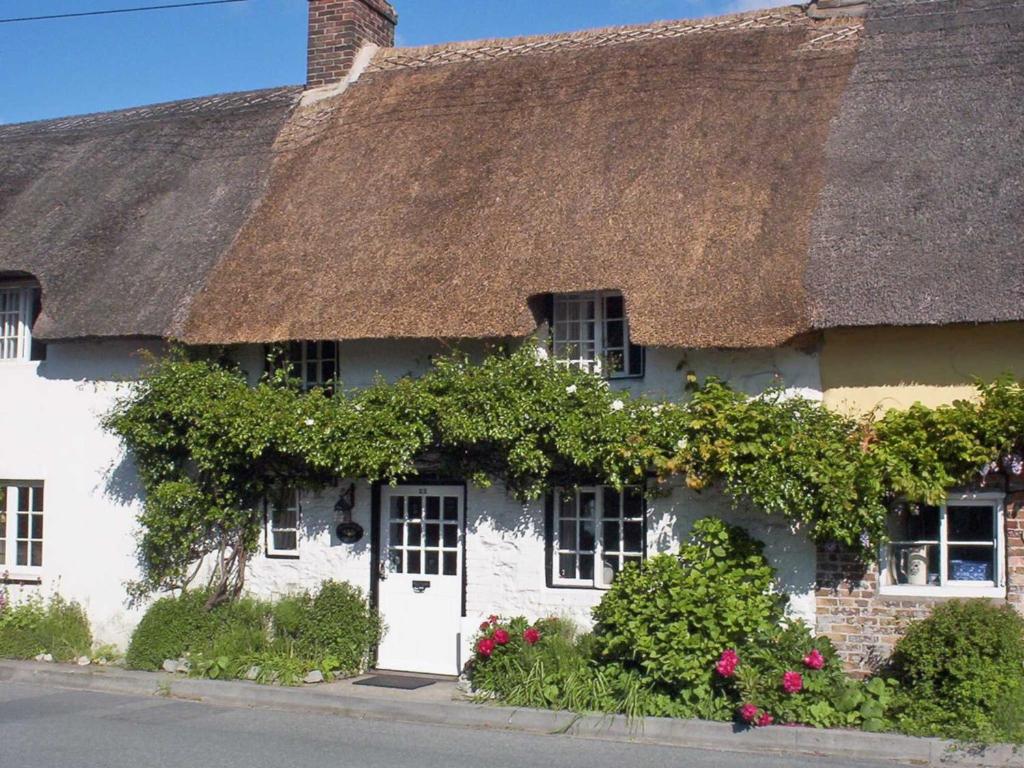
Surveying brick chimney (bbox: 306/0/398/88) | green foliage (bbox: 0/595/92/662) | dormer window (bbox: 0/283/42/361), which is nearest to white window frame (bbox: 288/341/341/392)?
dormer window (bbox: 0/283/42/361)

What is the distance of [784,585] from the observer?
11500mm

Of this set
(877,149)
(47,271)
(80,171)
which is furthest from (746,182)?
(80,171)

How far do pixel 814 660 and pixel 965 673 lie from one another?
1197 mm

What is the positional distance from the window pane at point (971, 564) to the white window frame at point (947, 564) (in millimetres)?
46

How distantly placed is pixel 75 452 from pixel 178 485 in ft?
6.63

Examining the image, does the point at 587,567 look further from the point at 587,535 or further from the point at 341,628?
the point at 341,628

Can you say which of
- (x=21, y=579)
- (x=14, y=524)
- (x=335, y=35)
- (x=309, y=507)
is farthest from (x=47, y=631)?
(x=335, y=35)

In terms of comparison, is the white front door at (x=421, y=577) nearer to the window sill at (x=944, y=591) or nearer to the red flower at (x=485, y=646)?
the red flower at (x=485, y=646)

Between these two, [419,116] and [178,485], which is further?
[419,116]

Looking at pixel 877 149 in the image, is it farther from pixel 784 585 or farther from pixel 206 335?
pixel 206 335

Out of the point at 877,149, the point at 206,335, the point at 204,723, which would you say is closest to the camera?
the point at 204,723

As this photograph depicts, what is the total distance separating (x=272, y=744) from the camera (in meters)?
10.4

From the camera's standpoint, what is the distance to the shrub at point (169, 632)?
13383 millimetres

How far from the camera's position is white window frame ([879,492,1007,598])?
10.7 meters
